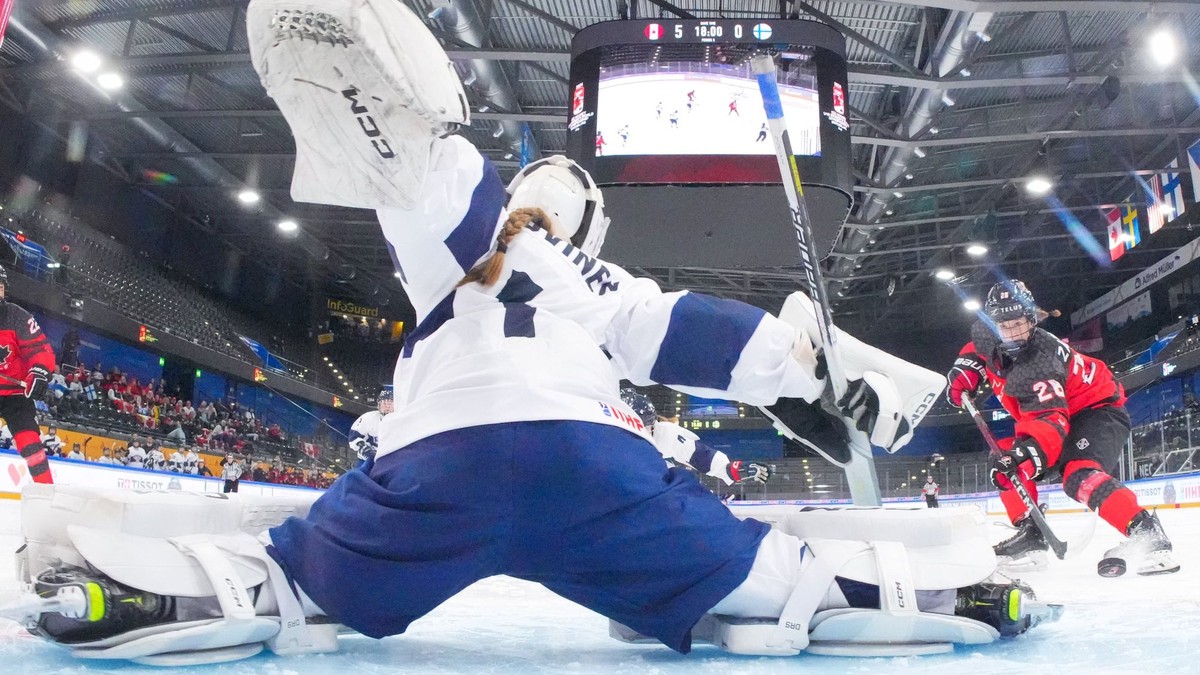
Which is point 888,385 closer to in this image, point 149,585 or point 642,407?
point 149,585

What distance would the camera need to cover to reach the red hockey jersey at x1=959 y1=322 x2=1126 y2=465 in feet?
10.4

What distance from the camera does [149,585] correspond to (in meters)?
1.22

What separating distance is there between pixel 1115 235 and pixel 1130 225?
55cm

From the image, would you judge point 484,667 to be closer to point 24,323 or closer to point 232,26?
point 24,323

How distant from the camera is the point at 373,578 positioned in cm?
124

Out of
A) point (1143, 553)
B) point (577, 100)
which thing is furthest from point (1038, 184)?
point (1143, 553)

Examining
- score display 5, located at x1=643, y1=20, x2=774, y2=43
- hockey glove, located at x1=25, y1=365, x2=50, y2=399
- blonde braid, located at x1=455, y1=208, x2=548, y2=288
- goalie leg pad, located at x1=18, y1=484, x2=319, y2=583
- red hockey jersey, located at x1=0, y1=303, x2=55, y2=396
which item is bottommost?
goalie leg pad, located at x1=18, y1=484, x2=319, y2=583

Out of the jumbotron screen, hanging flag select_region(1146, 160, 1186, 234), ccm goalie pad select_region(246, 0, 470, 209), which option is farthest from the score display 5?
hanging flag select_region(1146, 160, 1186, 234)

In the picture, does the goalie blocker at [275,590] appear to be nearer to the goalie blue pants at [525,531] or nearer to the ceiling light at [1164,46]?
the goalie blue pants at [525,531]

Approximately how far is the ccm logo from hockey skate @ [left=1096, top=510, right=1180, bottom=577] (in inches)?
→ 107

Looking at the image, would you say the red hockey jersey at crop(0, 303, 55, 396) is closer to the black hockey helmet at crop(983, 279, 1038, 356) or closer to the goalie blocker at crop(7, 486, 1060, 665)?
the goalie blocker at crop(7, 486, 1060, 665)

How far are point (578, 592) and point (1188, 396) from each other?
645 inches

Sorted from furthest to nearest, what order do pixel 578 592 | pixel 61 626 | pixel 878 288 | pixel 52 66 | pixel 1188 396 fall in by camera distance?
pixel 878 288 < pixel 1188 396 < pixel 52 66 < pixel 578 592 < pixel 61 626

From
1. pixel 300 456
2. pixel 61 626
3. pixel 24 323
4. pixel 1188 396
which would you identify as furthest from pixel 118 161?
pixel 1188 396
